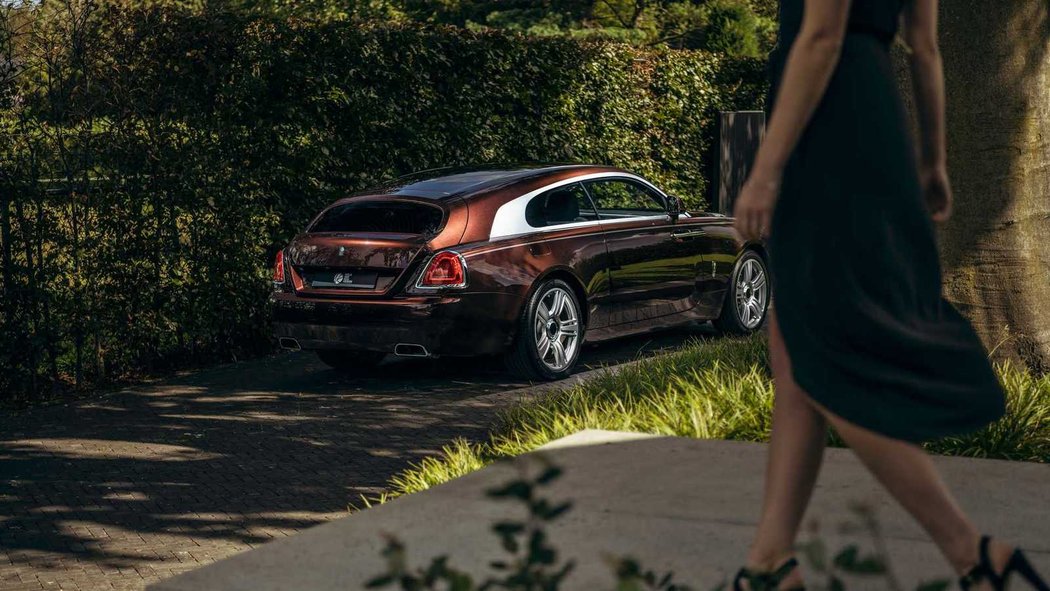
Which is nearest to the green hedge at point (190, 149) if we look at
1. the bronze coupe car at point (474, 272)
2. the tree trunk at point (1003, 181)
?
the bronze coupe car at point (474, 272)

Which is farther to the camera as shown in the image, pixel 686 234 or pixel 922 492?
pixel 686 234

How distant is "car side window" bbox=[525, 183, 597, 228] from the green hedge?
220cm

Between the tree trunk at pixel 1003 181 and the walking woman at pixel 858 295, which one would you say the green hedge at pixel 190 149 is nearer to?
the tree trunk at pixel 1003 181

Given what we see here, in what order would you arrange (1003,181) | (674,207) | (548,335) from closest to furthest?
(1003,181), (548,335), (674,207)

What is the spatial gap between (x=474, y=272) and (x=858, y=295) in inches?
262

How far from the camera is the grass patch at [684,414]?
6166 mm

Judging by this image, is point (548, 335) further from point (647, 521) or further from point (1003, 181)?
point (647, 521)

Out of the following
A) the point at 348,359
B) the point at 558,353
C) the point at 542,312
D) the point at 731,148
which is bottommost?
the point at 348,359

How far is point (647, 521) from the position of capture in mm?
4660

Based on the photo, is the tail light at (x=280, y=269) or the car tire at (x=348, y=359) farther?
the car tire at (x=348, y=359)

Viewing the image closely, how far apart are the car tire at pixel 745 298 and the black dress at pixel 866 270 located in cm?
901

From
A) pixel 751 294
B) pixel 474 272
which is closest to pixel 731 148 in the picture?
pixel 751 294

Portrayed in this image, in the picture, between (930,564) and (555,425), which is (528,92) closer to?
(555,425)

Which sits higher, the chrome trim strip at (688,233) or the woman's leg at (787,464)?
the woman's leg at (787,464)
